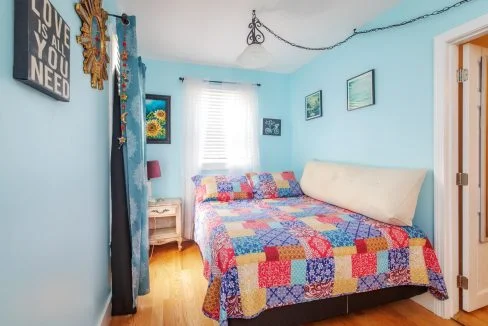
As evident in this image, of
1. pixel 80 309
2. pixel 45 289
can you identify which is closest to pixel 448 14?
pixel 45 289

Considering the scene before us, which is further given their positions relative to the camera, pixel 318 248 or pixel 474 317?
pixel 474 317

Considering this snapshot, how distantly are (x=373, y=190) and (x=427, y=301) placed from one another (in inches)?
35.9

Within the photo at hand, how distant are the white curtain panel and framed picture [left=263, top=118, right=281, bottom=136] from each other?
19cm

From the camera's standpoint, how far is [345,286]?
1.66 metres

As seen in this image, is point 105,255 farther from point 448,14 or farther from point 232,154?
point 448,14

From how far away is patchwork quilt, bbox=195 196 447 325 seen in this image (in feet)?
4.90

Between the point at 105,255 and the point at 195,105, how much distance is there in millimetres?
2165

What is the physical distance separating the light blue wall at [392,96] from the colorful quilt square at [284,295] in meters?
1.22

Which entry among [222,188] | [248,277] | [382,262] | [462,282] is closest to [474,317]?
[462,282]

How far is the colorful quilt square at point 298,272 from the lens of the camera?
5.17ft

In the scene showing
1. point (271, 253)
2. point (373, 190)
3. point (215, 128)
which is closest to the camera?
point (271, 253)

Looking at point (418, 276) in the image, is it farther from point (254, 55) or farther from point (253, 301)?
point (254, 55)

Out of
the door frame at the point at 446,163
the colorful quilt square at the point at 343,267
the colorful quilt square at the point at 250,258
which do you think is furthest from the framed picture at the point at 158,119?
the door frame at the point at 446,163

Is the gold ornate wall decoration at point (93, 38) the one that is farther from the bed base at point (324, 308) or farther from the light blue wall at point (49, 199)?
the bed base at point (324, 308)
